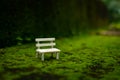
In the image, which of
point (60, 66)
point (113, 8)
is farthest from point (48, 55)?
point (113, 8)

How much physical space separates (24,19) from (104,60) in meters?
4.71

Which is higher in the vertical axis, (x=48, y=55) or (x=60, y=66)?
(x=48, y=55)

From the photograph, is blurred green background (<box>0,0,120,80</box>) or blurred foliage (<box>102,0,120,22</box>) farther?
blurred foliage (<box>102,0,120,22</box>)

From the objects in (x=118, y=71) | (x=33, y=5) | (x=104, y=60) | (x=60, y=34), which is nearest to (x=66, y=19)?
(x=60, y=34)

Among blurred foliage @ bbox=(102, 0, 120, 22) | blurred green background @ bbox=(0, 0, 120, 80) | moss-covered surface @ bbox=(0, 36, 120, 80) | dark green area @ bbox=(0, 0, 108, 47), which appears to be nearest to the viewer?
moss-covered surface @ bbox=(0, 36, 120, 80)

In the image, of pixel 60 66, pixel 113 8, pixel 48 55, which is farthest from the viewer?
pixel 113 8

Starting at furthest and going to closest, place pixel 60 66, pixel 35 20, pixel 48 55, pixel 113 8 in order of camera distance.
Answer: pixel 113 8, pixel 35 20, pixel 48 55, pixel 60 66

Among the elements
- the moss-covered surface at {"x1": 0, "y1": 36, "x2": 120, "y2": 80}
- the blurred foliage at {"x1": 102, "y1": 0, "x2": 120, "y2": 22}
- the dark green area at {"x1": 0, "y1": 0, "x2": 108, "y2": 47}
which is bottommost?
the moss-covered surface at {"x1": 0, "y1": 36, "x2": 120, "y2": 80}

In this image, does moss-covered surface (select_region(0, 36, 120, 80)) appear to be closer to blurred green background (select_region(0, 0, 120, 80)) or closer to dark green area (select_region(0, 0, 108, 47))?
blurred green background (select_region(0, 0, 120, 80))

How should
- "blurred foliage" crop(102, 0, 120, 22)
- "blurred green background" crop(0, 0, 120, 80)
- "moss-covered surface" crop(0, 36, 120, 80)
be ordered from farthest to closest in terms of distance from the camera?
"blurred foliage" crop(102, 0, 120, 22), "blurred green background" crop(0, 0, 120, 80), "moss-covered surface" crop(0, 36, 120, 80)

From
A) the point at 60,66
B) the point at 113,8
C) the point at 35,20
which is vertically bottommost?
the point at 60,66

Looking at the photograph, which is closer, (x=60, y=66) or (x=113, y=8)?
(x=60, y=66)

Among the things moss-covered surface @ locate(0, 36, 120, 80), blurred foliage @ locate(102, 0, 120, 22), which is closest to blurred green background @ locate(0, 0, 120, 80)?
moss-covered surface @ locate(0, 36, 120, 80)

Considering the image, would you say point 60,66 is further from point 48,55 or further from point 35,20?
point 35,20
